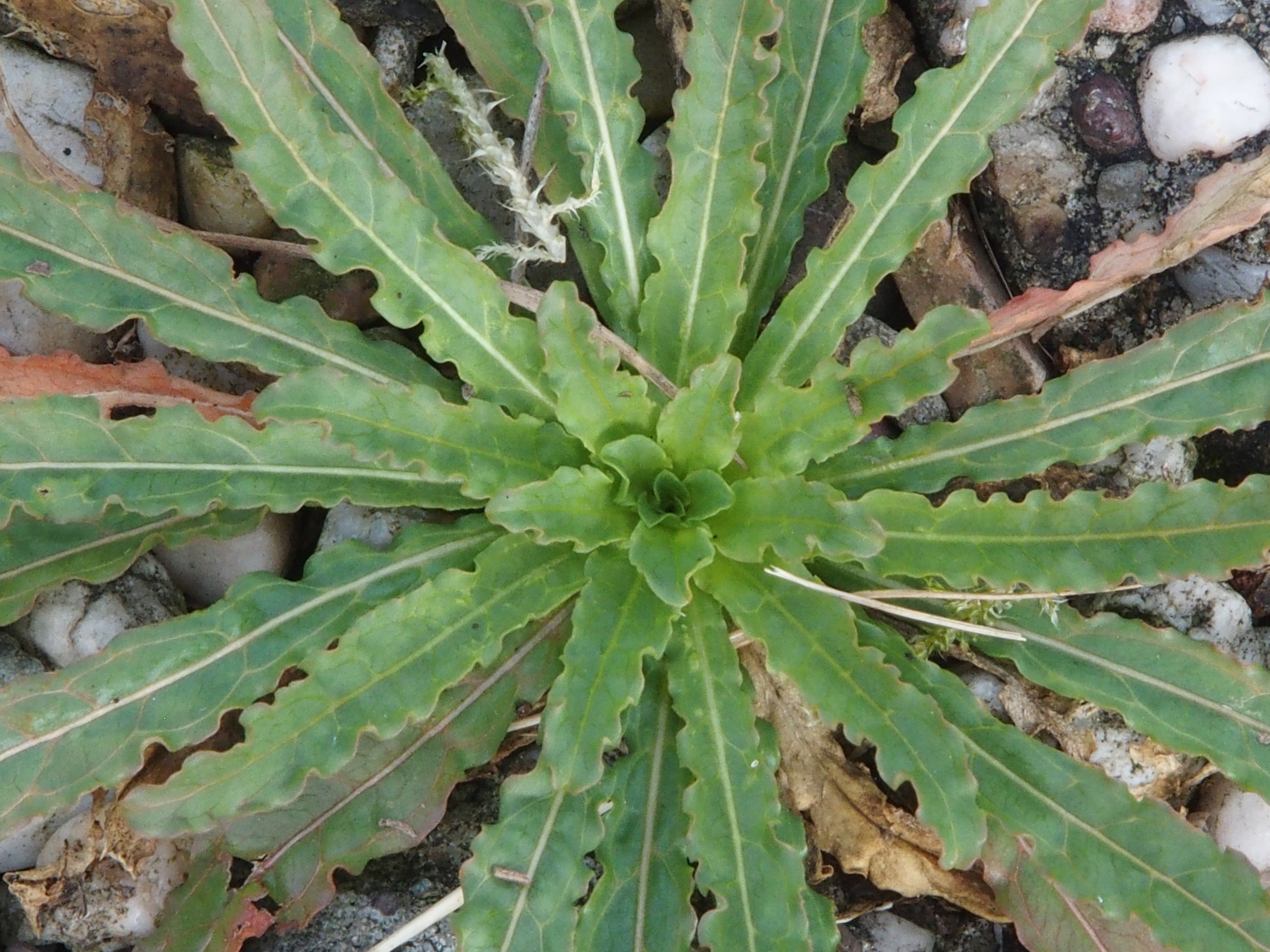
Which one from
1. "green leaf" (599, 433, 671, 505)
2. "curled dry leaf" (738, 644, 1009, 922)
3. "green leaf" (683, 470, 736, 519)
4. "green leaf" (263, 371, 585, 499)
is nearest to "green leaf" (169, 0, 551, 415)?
"green leaf" (263, 371, 585, 499)

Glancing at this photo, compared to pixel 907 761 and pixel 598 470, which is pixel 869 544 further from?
pixel 598 470

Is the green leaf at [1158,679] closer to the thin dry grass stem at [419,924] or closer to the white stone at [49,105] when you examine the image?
the thin dry grass stem at [419,924]

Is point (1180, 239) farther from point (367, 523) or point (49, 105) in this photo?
point (49, 105)

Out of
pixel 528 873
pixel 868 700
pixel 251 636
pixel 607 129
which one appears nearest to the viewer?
pixel 868 700

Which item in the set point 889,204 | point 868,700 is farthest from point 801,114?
point 868,700

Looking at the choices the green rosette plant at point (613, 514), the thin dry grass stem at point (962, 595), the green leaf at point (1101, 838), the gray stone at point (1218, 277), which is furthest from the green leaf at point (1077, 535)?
the gray stone at point (1218, 277)

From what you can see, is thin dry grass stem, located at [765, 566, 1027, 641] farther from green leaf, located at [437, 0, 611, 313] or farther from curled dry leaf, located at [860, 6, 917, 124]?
curled dry leaf, located at [860, 6, 917, 124]

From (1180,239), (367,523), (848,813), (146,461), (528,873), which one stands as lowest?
(848,813)
